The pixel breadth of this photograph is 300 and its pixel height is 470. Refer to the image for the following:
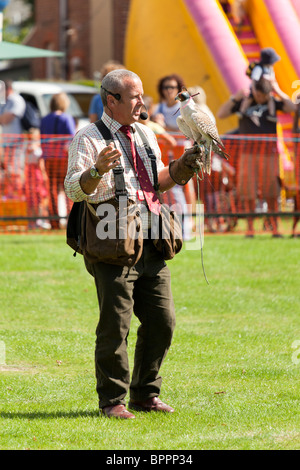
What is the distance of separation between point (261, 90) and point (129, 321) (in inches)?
287

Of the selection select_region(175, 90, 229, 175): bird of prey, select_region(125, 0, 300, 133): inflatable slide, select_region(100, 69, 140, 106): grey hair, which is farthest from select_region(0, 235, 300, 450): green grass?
select_region(125, 0, 300, 133): inflatable slide

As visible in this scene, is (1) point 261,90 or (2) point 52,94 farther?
(2) point 52,94

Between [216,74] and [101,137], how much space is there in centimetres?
1048

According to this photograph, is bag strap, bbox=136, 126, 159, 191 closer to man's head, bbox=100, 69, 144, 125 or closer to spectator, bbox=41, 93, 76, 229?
man's head, bbox=100, 69, 144, 125

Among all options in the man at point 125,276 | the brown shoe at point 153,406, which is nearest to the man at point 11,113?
the man at point 125,276

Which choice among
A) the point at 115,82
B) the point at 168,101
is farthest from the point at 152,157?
the point at 168,101

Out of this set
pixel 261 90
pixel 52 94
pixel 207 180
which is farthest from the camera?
pixel 52 94

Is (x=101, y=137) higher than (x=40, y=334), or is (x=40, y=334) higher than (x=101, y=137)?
(x=101, y=137)

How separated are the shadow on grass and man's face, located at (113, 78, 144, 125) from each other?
1.76 meters

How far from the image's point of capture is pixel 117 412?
546 centimetres

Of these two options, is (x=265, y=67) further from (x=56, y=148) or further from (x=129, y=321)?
(x=129, y=321)

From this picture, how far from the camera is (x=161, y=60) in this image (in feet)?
56.5

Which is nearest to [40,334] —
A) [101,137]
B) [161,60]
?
[101,137]
